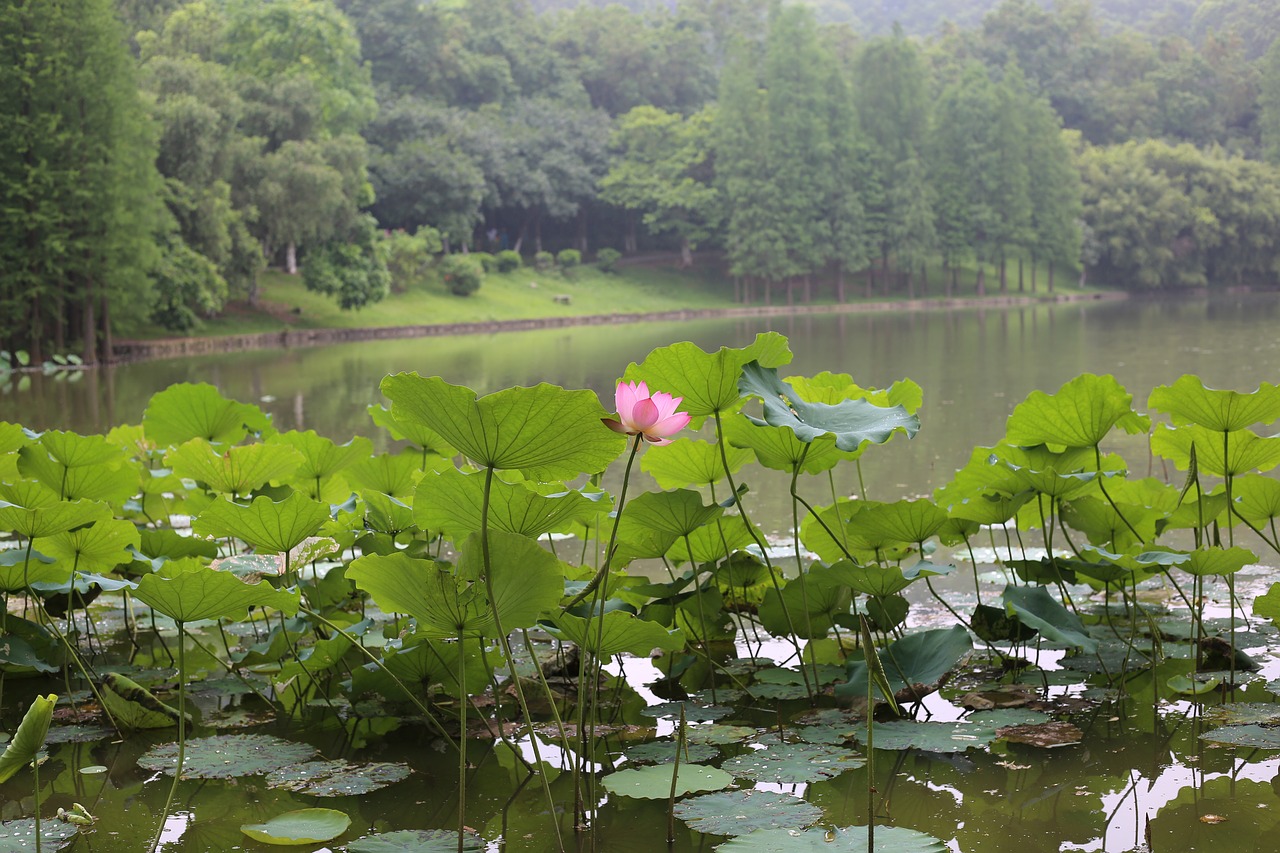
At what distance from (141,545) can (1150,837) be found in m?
2.17

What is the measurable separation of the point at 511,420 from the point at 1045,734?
1.22 meters

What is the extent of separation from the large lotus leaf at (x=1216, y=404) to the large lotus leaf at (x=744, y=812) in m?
1.03

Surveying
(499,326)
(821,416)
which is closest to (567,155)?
(499,326)

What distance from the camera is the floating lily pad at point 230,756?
2.12m

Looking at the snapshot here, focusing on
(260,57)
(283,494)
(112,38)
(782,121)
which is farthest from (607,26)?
(283,494)

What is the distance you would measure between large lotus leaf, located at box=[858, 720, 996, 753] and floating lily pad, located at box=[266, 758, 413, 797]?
85 centimetres

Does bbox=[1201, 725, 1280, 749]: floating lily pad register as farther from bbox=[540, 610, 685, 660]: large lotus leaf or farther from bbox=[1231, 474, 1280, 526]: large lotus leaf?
bbox=[540, 610, 685, 660]: large lotus leaf

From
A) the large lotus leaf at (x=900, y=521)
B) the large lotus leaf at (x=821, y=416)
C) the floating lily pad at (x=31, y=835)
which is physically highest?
the large lotus leaf at (x=821, y=416)

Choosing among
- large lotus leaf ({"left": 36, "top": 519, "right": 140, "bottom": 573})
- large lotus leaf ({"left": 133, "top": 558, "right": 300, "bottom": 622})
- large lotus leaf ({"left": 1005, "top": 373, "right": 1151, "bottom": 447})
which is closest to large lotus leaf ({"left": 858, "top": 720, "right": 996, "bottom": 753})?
large lotus leaf ({"left": 1005, "top": 373, "right": 1151, "bottom": 447})

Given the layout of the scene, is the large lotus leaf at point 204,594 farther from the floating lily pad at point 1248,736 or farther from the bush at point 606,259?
the bush at point 606,259

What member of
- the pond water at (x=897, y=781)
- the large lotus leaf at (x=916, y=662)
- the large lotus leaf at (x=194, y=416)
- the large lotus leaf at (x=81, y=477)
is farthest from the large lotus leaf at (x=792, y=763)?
the large lotus leaf at (x=194, y=416)

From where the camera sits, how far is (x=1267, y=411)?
2271 millimetres

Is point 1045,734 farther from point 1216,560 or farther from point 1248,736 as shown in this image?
point 1216,560

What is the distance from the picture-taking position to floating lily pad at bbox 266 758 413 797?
2.02m
